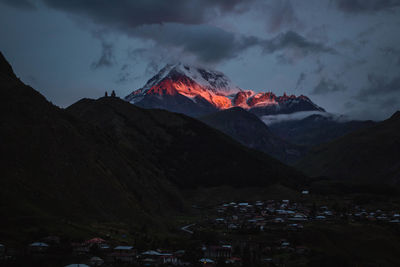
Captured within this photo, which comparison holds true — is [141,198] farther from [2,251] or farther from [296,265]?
[2,251]

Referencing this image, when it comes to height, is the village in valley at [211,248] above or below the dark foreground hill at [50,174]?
below

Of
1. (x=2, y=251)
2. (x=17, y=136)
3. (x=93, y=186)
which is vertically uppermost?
(x=17, y=136)

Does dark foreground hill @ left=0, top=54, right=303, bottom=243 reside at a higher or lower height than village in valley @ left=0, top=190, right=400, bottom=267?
higher

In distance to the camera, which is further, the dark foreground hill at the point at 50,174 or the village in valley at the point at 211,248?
the dark foreground hill at the point at 50,174

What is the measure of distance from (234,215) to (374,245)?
75.5 metres

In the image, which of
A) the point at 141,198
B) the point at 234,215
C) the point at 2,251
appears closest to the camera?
the point at 2,251

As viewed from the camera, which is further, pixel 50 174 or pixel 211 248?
pixel 50 174

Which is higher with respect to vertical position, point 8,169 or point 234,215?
point 8,169

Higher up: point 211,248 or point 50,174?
point 50,174

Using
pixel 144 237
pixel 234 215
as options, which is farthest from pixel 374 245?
pixel 234 215

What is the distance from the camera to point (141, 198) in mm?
179250

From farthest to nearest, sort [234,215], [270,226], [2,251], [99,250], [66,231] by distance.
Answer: [234,215] → [270,226] → [66,231] → [99,250] → [2,251]

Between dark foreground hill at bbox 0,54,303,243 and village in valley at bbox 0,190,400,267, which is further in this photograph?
dark foreground hill at bbox 0,54,303,243

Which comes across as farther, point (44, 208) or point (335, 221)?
point (335, 221)
